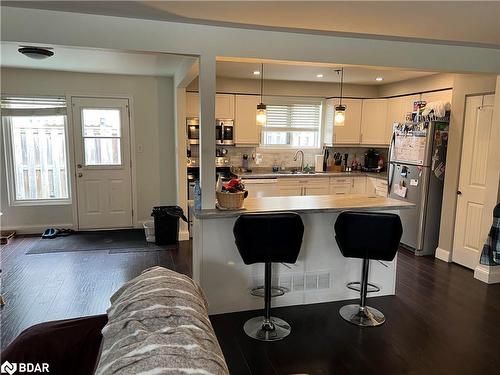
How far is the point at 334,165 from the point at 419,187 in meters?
1.85

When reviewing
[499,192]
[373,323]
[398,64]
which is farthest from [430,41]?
[373,323]

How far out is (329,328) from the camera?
9.52 ft

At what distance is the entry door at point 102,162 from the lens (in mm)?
5402

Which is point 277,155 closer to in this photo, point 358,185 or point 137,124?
point 358,185

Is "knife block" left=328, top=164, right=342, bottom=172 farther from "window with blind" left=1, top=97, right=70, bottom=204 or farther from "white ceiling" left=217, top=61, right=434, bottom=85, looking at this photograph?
"window with blind" left=1, top=97, right=70, bottom=204

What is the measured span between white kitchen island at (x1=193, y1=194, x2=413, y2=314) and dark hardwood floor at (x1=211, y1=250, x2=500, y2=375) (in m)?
0.12

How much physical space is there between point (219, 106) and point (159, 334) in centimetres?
461

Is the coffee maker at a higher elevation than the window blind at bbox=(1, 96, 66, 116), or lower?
lower

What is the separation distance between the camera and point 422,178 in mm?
4582

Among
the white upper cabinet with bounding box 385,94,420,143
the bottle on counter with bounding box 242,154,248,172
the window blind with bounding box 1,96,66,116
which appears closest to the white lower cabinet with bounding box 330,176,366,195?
the white upper cabinet with bounding box 385,94,420,143

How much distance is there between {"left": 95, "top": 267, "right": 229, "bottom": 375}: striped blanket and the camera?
1.05m

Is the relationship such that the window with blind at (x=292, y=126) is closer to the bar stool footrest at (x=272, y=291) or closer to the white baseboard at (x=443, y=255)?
the white baseboard at (x=443, y=255)

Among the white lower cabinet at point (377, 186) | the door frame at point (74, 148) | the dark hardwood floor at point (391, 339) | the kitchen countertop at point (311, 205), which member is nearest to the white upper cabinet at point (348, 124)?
the white lower cabinet at point (377, 186)

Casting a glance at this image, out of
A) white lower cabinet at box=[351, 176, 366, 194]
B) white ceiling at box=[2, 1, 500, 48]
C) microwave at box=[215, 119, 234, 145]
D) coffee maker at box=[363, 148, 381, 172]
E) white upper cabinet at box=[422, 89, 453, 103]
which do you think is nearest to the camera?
white ceiling at box=[2, 1, 500, 48]
